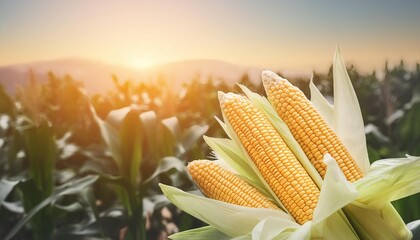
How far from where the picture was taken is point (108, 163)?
2.04 m

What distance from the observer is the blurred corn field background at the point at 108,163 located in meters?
1.79

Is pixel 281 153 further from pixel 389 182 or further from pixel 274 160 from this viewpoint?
pixel 389 182

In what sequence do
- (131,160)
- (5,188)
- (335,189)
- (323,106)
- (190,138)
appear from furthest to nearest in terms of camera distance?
(190,138), (131,160), (5,188), (323,106), (335,189)

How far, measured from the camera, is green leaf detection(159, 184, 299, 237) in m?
0.90

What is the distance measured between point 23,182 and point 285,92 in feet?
3.66

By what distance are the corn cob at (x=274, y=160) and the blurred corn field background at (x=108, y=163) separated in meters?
0.45

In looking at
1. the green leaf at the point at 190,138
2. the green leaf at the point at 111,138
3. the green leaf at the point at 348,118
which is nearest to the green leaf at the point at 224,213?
the green leaf at the point at 348,118

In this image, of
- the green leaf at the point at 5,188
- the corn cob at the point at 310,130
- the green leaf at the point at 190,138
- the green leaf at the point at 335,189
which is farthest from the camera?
the green leaf at the point at 190,138

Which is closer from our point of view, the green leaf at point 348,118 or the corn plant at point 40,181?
the green leaf at point 348,118

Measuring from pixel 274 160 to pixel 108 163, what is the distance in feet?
3.94

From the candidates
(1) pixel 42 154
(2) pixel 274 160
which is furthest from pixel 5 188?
(2) pixel 274 160

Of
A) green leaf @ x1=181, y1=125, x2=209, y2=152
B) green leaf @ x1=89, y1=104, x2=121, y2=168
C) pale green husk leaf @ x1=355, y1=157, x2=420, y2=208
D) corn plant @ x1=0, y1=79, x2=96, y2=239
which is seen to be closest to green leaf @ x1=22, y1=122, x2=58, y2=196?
corn plant @ x1=0, y1=79, x2=96, y2=239

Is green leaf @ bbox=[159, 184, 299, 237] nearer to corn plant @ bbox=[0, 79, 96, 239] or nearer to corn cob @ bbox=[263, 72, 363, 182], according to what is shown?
corn cob @ bbox=[263, 72, 363, 182]

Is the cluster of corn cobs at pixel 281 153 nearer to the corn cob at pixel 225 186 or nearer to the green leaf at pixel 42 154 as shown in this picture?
the corn cob at pixel 225 186
